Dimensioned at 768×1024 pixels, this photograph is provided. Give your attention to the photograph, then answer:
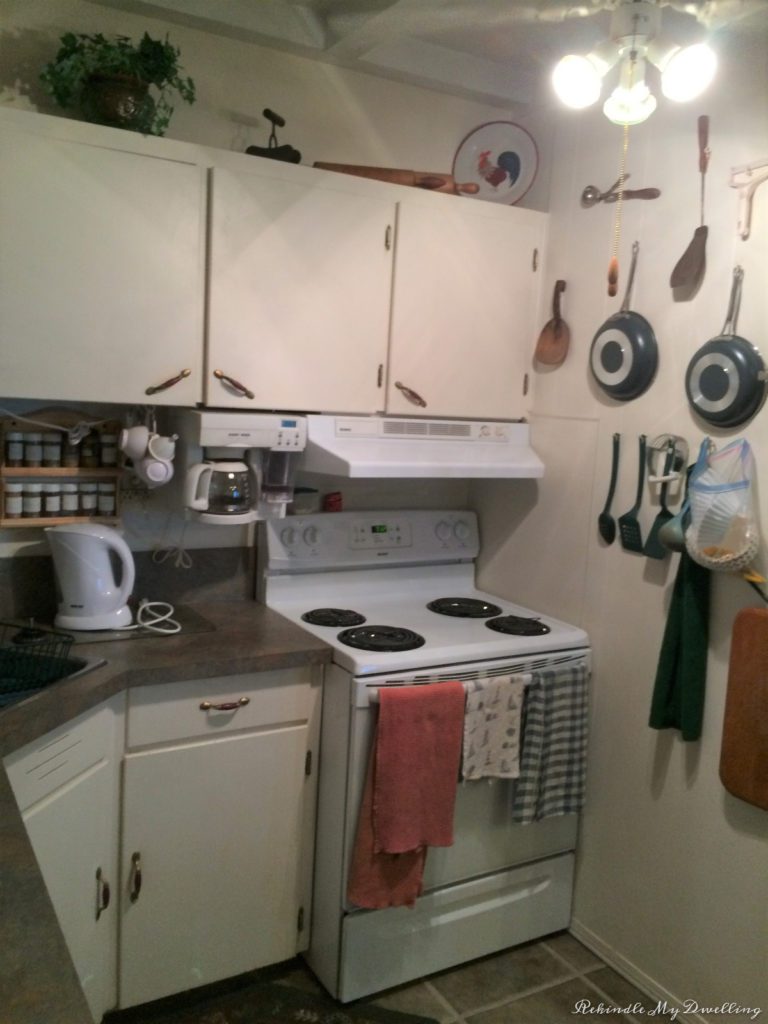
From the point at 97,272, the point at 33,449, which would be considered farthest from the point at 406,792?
the point at 97,272

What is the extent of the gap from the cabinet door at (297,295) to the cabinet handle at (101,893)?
3.88ft

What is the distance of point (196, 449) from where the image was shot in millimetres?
2227

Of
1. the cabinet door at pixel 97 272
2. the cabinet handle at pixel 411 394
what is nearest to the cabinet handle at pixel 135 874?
the cabinet door at pixel 97 272

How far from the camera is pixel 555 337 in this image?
8.33 ft

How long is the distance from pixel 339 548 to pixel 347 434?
1.51 feet

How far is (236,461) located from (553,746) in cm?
120

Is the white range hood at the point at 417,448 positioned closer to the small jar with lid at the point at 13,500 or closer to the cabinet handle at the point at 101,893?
the small jar with lid at the point at 13,500

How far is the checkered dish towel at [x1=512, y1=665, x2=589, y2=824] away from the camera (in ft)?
7.49

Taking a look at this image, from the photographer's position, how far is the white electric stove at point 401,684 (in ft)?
6.98

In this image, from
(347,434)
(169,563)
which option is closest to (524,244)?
(347,434)

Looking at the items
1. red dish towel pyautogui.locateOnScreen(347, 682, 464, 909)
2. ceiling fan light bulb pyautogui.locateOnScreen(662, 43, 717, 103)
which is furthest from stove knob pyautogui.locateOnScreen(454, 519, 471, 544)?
ceiling fan light bulb pyautogui.locateOnScreen(662, 43, 717, 103)

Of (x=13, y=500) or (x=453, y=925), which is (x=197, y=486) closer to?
(x=13, y=500)

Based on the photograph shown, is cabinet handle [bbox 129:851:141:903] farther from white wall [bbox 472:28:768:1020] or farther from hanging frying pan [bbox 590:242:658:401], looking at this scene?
hanging frying pan [bbox 590:242:658:401]

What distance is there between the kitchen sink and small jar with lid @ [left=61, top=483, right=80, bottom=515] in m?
0.48
